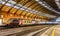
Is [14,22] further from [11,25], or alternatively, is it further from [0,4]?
[0,4]

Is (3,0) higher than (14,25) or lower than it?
higher

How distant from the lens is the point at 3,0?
4916 centimetres

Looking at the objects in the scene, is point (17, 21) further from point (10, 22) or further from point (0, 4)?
point (0, 4)

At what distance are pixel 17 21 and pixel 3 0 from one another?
26.3 feet

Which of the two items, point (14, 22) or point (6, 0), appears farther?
point (6, 0)

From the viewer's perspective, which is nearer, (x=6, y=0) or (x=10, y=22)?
(x=10, y=22)

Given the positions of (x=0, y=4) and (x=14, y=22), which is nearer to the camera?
(x=14, y=22)

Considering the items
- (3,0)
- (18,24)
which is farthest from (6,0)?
(18,24)

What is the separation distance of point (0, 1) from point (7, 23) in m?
7.11

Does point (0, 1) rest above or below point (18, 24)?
above

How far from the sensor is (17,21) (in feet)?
148

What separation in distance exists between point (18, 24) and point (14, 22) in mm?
2239

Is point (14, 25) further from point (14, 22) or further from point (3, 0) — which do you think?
point (3, 0)

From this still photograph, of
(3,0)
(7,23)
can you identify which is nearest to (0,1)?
(3,0)
